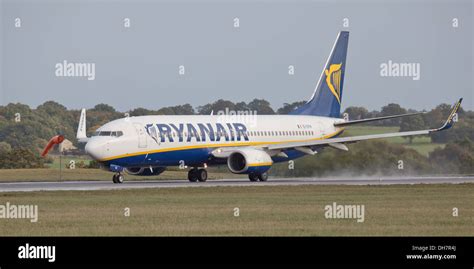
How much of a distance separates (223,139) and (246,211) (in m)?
25.6

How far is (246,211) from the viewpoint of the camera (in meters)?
38.0

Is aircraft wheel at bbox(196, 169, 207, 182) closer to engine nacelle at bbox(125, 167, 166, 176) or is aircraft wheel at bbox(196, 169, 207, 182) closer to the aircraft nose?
engine nacelle at bbox(125, 167, 166, 176)

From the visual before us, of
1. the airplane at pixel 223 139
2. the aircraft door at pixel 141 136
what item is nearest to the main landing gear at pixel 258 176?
the airplane at pixel 223 139

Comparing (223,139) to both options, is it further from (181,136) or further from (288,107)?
(288,107)

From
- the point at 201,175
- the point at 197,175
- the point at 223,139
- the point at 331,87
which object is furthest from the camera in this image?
the point at 331,87

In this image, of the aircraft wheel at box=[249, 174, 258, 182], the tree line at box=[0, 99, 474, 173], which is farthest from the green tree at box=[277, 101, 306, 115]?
the aircraft wheel at box=[249, 174, 258, 182]

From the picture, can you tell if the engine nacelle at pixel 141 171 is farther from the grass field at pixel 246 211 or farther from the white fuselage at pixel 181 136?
the grass field at pixel 246 211

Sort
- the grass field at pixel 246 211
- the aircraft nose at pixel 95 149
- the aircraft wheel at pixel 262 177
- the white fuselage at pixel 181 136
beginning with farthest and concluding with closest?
the aircraft wheel at pixel 262 177 < the white fuselage at pixel 181 136 < the aircraft nose at pixel 95 149 < the grass field at pixel 246 211

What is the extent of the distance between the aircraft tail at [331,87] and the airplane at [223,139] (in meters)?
0.07

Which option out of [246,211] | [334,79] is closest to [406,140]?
[334,79]

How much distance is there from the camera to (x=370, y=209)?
38656mm

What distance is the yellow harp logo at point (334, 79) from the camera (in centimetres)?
7300

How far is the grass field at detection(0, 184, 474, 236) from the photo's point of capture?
31375mm

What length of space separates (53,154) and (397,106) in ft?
99.7
